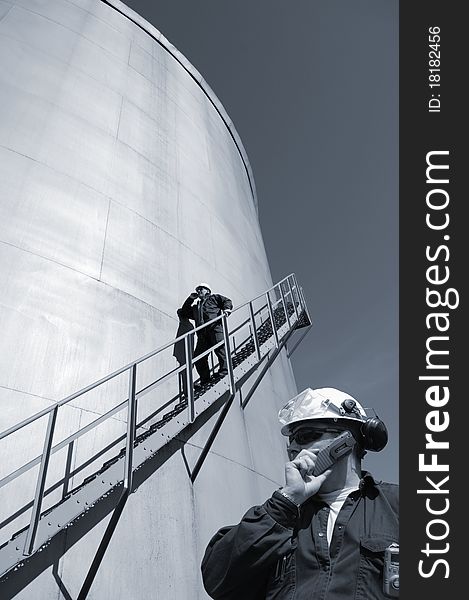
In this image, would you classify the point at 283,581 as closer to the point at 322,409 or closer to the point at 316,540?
the point at 316,540

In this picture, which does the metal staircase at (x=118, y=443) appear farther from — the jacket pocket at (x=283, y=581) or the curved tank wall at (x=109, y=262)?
the jacket pocket at (x=283, y=581)

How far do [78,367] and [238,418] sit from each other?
7.25ft

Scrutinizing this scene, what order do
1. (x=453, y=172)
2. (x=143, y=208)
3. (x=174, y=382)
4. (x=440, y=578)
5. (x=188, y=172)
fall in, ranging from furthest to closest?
(x=188, y=172), (x=143, y=208), (x=174, y=382), (x=453, y=172), (x=440, y=578)

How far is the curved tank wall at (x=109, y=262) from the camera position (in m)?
4.40

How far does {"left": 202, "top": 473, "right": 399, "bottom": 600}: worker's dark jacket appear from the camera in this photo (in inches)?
75.6

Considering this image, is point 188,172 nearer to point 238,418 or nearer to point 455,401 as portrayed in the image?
point 238,418

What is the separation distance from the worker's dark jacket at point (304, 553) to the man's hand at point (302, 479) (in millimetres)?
48

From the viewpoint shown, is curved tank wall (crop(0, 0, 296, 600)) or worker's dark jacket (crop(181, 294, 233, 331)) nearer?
curved tank wall (crop(0, 0, 296, 600))

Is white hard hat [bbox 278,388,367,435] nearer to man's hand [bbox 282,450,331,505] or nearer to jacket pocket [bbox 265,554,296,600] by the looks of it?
man's hand [bbox 282,450,331,505]

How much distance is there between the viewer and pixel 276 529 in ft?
6.73

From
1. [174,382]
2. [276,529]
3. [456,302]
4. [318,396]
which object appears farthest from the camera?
[174,382]

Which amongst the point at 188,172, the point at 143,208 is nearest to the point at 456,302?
the point at 143,208

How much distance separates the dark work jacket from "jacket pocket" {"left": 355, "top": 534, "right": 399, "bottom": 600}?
4.61m

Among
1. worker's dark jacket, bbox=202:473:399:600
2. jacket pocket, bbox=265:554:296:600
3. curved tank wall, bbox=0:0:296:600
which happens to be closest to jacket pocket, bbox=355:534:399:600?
worker's dark jacket, bbox=202:473:399:600
